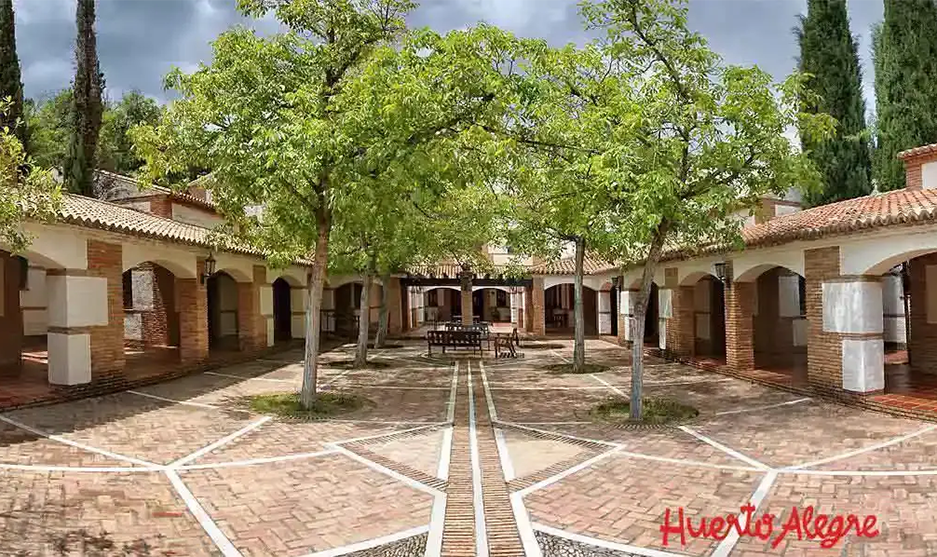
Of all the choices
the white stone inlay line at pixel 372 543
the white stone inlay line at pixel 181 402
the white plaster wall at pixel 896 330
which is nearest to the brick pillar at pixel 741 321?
the white plaster wall at pixel 896 330

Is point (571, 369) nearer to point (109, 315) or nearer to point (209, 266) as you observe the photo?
point (209, 266)

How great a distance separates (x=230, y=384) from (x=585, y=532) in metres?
9.84

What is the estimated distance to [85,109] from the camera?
24.0 meters

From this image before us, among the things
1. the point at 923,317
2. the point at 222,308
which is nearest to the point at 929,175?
the point at 923,317

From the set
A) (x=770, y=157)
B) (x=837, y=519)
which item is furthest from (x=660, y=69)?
(x=837, y=519)

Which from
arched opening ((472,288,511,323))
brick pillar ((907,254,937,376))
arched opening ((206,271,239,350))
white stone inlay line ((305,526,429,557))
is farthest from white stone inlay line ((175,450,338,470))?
arched opening ((472,288,511,323))

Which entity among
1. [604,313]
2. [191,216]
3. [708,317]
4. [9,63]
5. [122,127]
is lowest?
[604,313]

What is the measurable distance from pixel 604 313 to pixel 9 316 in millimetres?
21808

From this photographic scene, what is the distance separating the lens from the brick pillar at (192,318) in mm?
14547

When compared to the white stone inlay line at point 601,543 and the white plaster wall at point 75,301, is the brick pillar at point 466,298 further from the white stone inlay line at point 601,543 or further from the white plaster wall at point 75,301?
the white stone inlay line at point 601,543

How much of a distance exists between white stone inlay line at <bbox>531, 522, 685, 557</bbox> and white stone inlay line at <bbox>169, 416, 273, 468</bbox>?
14.1 ft

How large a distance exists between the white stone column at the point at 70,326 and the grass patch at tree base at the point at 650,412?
8.97 m

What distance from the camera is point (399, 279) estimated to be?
28.1 metres

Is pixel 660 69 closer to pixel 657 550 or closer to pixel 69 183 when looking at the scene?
pixel 657 550
